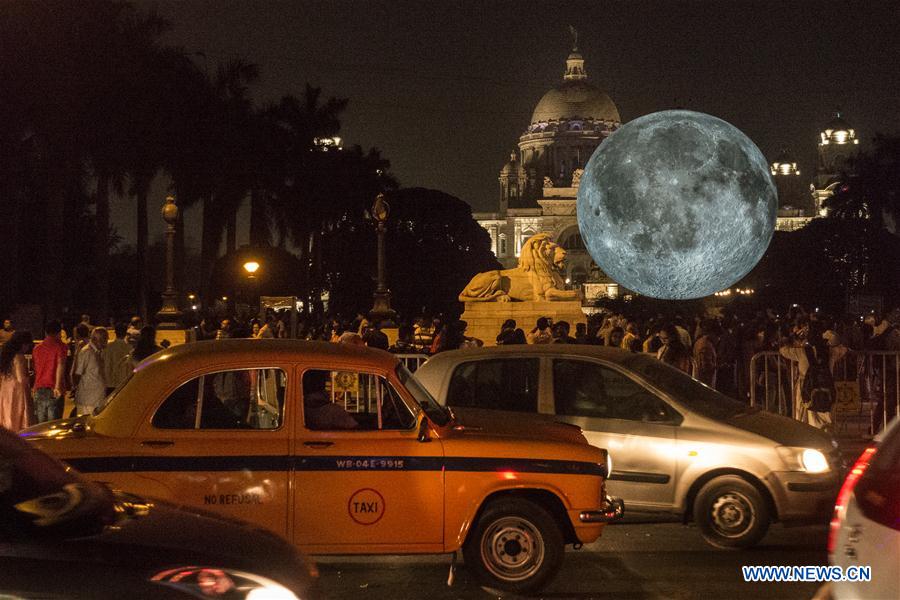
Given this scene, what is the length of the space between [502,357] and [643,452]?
1.32 metres

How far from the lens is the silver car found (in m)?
9.71

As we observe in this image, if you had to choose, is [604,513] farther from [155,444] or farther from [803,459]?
[155,444]

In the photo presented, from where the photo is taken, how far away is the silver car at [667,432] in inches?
382

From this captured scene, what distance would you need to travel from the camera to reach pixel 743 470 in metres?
9.76

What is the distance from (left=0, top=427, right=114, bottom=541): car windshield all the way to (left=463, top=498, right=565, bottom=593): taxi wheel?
2.97 m

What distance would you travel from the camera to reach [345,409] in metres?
8.10

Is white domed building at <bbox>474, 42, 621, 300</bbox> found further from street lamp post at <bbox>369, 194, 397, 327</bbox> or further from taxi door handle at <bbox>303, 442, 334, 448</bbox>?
taxi door handle at <bbox>303, 442, 334, 448</bbox>

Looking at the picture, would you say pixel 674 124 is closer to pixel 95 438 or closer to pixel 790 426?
pixel 790 426

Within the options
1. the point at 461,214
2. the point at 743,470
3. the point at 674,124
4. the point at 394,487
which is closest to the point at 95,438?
the point at 394,487

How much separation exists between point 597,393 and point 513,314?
19.0 m

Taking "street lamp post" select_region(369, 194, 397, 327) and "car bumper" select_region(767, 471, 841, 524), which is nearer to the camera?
"car bumper" select_region(767, 471, 841, 524)

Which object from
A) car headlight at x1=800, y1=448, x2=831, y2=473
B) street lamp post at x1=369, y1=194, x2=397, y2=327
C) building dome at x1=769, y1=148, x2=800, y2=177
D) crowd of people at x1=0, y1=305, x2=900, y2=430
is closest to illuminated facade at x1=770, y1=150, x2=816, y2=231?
building dome at x1=769, y1=148, x2=800, y2=177

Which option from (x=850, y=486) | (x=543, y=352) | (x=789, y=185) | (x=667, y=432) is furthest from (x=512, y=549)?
(x=789, y=185)

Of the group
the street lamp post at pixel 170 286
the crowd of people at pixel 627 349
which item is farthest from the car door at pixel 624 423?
the street lamp post at pixel 170 286
